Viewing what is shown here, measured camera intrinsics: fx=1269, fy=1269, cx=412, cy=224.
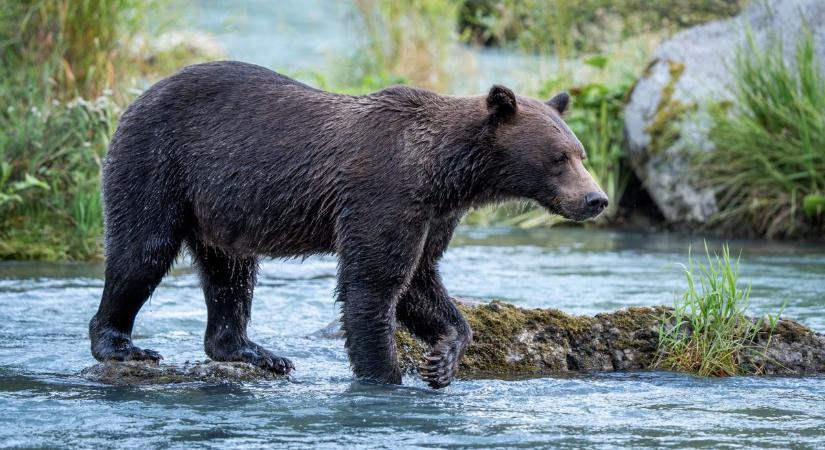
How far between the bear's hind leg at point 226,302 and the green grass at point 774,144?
6872 millimetres

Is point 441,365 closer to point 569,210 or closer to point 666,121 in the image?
point 569,210

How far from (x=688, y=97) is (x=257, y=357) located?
26.7 feet

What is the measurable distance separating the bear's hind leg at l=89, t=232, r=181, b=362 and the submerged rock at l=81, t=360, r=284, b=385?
18 cm

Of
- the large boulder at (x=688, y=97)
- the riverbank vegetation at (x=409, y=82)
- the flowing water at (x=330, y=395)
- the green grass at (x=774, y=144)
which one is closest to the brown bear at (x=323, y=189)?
the flowing water at (x=330, y=395)

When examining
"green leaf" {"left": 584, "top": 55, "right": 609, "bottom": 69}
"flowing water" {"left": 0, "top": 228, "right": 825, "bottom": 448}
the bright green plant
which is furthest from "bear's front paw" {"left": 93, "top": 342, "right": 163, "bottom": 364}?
the bright green plant

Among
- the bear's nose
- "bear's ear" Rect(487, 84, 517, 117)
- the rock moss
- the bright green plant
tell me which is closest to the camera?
the bear's nose

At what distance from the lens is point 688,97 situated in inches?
543

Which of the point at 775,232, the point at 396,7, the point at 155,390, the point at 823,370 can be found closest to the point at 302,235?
the point at 155,390

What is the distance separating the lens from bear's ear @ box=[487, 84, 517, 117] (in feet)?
20.1

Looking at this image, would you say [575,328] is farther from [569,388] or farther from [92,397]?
[92,397]

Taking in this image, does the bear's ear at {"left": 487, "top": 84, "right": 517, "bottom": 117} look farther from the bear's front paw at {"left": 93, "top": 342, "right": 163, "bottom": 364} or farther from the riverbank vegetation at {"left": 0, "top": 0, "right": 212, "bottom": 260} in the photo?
the riverbank vegetation at {"left": 0, "top": 0, "right": 212, "bottom": 260}

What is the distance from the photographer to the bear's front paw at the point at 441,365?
6.36 meters

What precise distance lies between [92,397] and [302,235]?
133cm

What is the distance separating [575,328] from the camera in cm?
710
